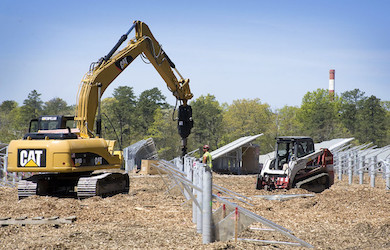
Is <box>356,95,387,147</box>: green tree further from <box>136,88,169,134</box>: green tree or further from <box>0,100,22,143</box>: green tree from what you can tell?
<box>0,100,22,143</box>: green tree

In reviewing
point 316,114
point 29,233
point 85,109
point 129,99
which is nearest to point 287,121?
point 316,114

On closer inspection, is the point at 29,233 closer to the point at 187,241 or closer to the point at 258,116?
the point at 187,241

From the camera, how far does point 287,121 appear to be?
266 feet

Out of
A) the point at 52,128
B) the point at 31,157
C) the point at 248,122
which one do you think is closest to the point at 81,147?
the point at 31,157

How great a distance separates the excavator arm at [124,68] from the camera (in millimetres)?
15641

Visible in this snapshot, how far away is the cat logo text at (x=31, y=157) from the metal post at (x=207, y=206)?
25.2ft

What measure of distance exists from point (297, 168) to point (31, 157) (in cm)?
933

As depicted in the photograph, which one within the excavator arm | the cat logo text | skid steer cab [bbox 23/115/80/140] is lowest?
the cat logo text

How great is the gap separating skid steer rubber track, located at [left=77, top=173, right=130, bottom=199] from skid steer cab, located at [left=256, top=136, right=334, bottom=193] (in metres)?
5.18

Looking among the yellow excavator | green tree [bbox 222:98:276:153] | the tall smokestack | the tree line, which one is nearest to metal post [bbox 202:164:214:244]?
the yellow excavator

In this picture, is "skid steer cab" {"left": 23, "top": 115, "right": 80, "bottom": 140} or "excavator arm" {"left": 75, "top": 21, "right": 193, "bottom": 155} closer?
"skid steer cab" {"left": 23, "top": 115, "right": 80, "bottom": 140}

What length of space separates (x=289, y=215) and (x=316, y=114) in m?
63.5

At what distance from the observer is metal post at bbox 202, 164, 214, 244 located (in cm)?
754

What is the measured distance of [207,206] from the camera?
7.54m
